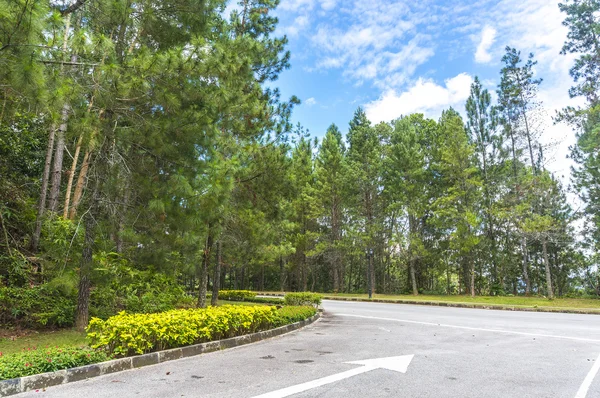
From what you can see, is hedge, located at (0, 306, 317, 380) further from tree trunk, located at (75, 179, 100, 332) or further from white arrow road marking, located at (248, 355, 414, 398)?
white arrow road marking, located at (248, 355, 414, 398)

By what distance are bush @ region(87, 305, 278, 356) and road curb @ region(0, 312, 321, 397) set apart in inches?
6.0

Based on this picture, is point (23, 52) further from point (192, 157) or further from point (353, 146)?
point (353, 146)

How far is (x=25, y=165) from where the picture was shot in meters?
11.7

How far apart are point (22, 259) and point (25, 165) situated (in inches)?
191

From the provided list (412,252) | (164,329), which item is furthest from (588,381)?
(412,252)

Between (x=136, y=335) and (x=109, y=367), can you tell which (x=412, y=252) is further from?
(x=109, y=367)

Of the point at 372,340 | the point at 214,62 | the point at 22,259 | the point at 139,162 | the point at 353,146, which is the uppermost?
the point at 353,146

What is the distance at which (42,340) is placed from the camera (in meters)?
6.69

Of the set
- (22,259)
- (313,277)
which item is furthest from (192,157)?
(313,277)

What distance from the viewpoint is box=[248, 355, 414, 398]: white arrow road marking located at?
3932 mm

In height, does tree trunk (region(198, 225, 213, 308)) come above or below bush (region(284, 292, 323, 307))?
above

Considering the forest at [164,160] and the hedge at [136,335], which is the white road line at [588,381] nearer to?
the hedge at [136,335]

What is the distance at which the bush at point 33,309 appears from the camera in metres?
7.59

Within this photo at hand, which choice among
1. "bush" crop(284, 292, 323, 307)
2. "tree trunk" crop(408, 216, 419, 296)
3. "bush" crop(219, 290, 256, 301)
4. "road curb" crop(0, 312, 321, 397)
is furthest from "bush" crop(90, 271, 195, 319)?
"tree trunk" crop(408, 216, 419, 296)
